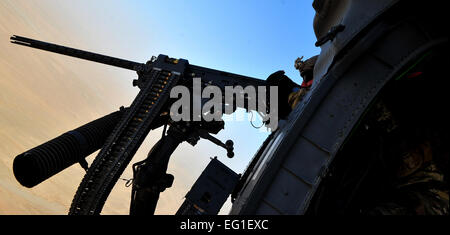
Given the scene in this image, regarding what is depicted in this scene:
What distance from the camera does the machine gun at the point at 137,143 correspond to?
24.8ft

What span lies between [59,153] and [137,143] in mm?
2094

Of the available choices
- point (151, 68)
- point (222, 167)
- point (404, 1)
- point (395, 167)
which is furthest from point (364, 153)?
point (151, 68)

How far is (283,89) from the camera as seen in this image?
8.93 metres

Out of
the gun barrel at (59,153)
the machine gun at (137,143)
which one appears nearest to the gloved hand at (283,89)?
the machine gun at (137,143)

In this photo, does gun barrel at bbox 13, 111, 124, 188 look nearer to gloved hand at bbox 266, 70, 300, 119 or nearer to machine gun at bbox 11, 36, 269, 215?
machine gun at bbox 11, 36, 269, 215

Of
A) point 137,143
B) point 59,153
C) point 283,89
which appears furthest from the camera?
point 283,89

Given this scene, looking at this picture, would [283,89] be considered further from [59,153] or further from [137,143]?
[59,153]

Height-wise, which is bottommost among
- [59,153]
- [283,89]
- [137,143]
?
[59,153]

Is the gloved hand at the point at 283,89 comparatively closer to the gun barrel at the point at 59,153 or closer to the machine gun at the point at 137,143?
the machine gun at the point at 137,143

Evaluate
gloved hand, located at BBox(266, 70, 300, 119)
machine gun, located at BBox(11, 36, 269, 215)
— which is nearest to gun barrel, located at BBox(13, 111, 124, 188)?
machine gun, located at BBox(11, 36, 269, 215)

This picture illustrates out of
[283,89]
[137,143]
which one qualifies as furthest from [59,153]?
[283,89]
